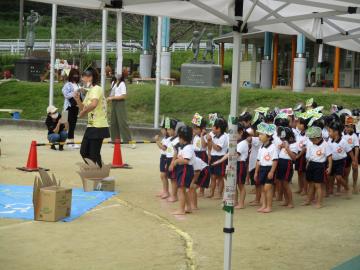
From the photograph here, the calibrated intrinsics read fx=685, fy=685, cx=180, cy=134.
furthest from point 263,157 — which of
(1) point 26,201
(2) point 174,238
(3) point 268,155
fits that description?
(1) point 26,201

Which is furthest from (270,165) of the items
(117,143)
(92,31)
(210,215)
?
(92,31)

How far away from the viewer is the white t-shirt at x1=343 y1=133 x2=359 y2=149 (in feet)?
38.9

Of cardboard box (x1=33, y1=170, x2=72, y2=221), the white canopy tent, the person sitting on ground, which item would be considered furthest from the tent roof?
the person sitting on ground

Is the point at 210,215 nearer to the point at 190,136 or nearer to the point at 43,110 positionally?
the point at 190,136

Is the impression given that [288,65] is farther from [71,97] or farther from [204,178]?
[204,178]

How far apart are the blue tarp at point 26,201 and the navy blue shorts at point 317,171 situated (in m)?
3.13

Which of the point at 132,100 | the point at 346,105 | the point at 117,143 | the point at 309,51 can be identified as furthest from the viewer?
the point at 309,51

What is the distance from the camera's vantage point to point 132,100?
26875 millimetres

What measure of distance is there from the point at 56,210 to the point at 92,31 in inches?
1683

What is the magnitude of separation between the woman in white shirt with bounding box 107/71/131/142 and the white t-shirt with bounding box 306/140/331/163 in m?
6.35

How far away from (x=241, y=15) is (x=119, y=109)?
31.3 ft

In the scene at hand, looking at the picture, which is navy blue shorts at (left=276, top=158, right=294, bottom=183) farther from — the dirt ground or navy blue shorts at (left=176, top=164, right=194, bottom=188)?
navy blue shorts at (left=176, top=164, right=194, bottom=188)

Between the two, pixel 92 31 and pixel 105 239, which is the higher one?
pixel 92 31

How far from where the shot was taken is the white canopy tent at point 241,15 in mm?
6613
